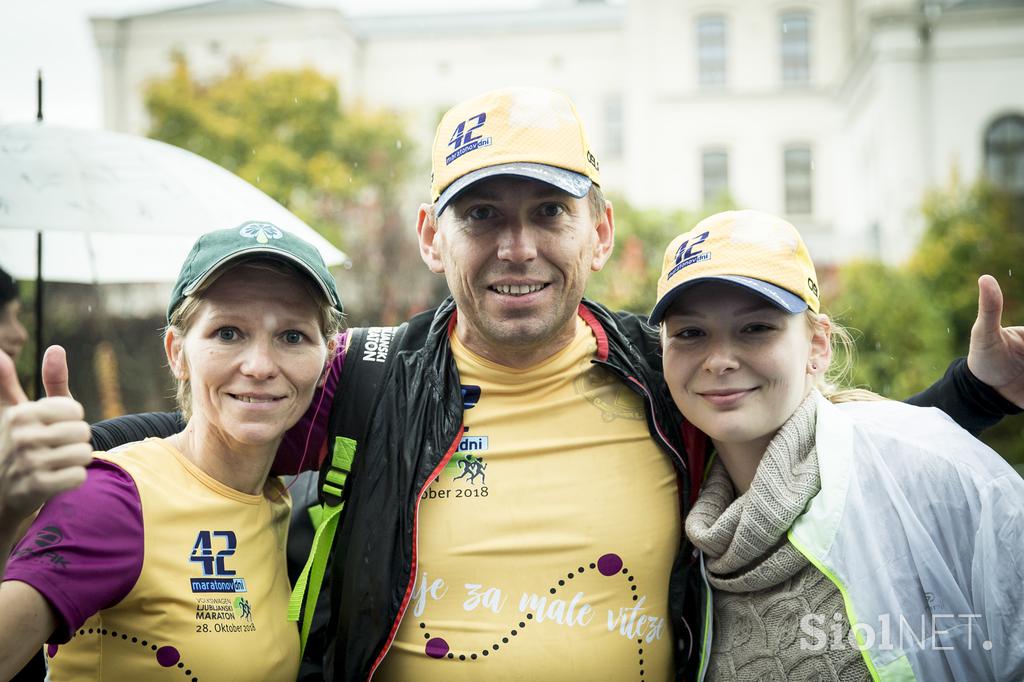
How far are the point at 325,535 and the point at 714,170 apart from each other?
29.9 meters

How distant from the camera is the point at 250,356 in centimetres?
257

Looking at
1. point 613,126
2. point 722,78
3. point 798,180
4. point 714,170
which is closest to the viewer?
point 798,180

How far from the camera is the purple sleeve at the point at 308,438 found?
2.88 m

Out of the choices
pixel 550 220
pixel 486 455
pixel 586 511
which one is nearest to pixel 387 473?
pixel 486 455

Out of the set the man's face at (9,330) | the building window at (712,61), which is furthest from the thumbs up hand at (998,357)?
the building window at (712,61)

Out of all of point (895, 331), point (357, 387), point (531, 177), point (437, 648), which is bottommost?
point (895, 331)

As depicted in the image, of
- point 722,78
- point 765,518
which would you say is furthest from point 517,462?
point 722,78

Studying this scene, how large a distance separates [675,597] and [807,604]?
0.45 meters

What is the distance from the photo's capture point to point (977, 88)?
22.3m

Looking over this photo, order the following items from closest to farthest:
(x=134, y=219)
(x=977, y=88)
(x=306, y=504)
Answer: (x=306, y=504) → (x=134, y=219) → (x=977, y=88)

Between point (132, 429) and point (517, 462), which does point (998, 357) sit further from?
point (132, 429)

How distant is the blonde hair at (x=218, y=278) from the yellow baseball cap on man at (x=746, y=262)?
1.01 metres

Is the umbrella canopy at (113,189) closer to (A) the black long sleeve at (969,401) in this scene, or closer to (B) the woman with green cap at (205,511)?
(B) the woman with green cap at (205,511)

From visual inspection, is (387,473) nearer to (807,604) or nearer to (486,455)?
(486,455)
